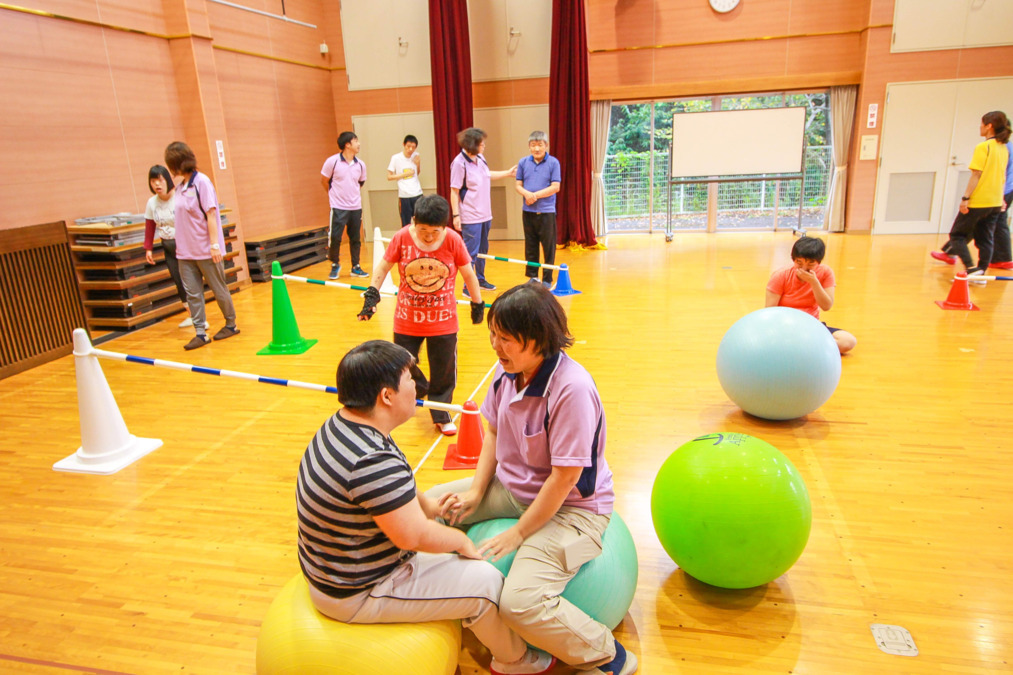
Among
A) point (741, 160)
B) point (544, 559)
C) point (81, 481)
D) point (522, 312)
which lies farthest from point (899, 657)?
point (741, 160)

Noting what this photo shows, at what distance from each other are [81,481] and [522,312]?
3.02m

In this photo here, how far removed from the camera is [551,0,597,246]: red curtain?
9.55 metres

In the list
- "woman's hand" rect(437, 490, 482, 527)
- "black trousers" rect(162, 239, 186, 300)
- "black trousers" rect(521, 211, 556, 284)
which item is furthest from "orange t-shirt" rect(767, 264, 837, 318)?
"black trousers" rect(162, 239, 186, 300)

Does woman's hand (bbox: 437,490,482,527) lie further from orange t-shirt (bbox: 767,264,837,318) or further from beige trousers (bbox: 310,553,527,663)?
orange t-shirt (bbox: 767,264,837,318)

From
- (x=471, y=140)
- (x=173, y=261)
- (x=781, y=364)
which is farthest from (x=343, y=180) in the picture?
(x=781, y=364)

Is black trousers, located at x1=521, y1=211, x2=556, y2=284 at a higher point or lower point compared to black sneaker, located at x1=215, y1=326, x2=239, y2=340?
higher

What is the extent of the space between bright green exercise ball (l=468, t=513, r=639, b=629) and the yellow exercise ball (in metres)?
0.30

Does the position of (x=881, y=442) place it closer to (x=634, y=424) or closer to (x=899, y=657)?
(x=634, y=424)

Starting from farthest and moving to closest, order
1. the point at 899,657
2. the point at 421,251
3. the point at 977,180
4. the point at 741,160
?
the point at 741,160
the point at 977,180
the point at 421,251
the point at 899,657

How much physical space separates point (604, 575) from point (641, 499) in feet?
3.48

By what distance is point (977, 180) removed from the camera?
6496 millimetres

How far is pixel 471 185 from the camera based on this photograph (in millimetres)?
6676

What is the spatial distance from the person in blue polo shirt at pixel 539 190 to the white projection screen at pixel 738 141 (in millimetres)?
4197

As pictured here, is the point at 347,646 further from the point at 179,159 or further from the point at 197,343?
the point at 179,159
